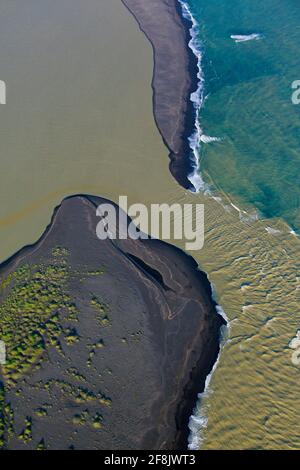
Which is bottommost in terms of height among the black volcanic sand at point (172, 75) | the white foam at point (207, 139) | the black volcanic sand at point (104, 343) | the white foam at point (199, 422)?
the white foam at point (199, 422)

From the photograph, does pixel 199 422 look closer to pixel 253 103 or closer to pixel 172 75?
pixel 253 103

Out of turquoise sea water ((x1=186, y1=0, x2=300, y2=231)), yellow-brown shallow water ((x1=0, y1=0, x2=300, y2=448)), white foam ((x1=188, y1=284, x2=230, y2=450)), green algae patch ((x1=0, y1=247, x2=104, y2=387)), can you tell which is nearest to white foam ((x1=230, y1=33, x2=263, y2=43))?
turquoise sea water ((x1=186, y1=0, x2=300, y2=231))

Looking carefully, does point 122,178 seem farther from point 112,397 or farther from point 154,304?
point 112,397

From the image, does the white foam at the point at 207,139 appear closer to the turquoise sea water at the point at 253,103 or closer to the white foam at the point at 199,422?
the turquoise sea water at the point at 253,103

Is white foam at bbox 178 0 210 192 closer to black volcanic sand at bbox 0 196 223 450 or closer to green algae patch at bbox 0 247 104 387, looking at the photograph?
black volcanic sand at bbox 0 196 223 450

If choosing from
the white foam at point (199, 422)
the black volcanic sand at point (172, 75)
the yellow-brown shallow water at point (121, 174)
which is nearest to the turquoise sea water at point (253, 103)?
the black volcanic sand at point (172, 75)
